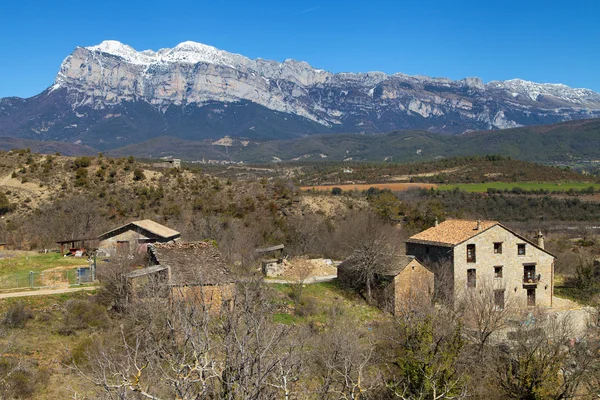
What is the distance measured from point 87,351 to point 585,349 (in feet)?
63.5

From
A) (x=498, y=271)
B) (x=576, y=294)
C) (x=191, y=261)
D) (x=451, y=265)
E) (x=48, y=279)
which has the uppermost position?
(x=191, y=261)

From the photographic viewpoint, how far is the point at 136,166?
7062 centimetres

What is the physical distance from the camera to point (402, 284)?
123ft

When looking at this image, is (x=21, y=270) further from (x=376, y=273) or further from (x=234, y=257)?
(x=376, y=273)

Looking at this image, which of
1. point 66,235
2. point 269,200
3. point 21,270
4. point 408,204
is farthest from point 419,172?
point 21,270

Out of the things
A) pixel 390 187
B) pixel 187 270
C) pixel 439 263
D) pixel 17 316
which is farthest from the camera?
pixel 390 187

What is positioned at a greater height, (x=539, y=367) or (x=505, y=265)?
(x=505, y=265)

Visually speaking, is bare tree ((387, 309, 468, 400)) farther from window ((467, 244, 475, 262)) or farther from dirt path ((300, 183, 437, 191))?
dirt path ((300, 183, 437, 191))

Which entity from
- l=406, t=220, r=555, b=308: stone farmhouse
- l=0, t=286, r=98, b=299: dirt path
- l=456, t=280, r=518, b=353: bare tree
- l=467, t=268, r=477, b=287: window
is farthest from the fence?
l=467, t=268, r=477, b=287: window

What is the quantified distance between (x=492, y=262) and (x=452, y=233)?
326cm

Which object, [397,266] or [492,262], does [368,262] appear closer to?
[397,266]

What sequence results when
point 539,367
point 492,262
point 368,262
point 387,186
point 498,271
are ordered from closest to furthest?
point 539,367 → point 368,262 → point 492,262 → point 498,271 → point 387,186

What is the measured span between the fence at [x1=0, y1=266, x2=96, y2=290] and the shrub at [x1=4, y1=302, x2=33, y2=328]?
425cm

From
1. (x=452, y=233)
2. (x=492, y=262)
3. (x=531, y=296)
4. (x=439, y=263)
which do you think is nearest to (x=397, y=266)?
(x=439, y=263)
